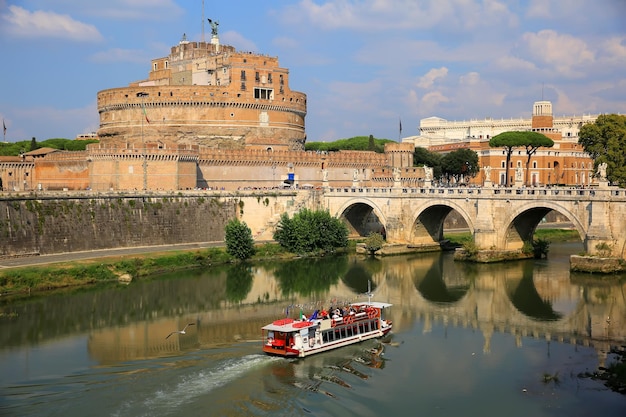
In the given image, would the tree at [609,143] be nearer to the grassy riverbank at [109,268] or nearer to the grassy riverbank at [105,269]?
the grassy riverbank at [109,268]

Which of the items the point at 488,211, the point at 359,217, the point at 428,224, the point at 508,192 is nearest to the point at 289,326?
the point at 488,211

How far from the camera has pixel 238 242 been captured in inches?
1727

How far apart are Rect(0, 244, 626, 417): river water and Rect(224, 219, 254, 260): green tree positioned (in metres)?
3.56

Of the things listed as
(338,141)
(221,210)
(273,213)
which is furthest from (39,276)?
(338,141)

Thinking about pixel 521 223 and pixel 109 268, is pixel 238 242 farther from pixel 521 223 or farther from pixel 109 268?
pixel 521 223

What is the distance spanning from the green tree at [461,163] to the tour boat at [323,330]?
169ft

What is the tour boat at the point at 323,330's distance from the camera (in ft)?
81.7

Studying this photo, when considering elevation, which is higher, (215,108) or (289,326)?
(215,108)

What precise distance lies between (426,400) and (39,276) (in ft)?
68.8

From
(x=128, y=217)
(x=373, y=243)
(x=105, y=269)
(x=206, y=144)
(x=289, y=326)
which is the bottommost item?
(x=289, y=326)

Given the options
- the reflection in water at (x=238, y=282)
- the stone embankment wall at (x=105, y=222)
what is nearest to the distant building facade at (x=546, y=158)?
the stone embankment wall at (x=105, y=222)

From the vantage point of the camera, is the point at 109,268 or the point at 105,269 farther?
the point at 109,268

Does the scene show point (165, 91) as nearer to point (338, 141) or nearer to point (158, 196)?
point (158, 196)

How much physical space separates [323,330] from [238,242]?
1864cm
